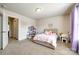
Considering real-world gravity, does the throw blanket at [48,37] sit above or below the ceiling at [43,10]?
below

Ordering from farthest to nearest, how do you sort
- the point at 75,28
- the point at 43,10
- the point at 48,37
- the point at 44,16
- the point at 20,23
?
the point at 48,37 < the point at 20,23 < the point at 75,28 < the point at 44,16 < the point at 43,10

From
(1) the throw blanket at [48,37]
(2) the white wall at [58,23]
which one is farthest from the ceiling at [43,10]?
(1) the throw blanket at [48,37]

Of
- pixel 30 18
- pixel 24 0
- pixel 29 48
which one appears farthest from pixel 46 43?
pixel 24 0

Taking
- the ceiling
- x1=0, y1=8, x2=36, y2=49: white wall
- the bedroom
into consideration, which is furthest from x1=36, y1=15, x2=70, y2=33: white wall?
x1=0, y1=8, x2=36, y2=49: white wall

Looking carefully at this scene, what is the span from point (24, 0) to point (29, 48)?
1544 millimetres

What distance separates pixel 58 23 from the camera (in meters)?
2.29

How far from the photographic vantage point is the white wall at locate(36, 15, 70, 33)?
87.6 inches

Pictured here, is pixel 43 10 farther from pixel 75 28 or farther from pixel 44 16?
pixel 75 28

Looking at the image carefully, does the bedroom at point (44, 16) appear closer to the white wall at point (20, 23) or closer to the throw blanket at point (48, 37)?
the white wall at point (20, 23)

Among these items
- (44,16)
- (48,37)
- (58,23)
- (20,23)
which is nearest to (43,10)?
(44,16)

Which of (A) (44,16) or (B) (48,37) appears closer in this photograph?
(A) (44,16)

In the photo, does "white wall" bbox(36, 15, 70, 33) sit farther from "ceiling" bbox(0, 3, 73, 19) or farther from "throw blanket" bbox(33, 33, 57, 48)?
"throw blanket" bbox(33, 33, 57, 48)

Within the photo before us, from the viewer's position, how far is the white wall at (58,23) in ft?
7.30

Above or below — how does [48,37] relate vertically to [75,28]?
below
